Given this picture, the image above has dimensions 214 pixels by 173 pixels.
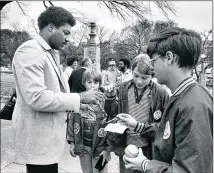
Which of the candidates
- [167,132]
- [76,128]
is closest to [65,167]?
[76,128]

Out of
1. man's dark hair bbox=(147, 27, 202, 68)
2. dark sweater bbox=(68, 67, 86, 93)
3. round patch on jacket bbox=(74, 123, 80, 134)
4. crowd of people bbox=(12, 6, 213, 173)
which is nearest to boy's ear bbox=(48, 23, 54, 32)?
crowd of people bbox=(12, 6, 213, 173)

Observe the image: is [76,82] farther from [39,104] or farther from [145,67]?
[39,104]

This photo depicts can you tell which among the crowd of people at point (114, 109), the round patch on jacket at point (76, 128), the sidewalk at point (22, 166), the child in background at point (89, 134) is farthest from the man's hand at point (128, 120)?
the sidewalk at point (22, 166)

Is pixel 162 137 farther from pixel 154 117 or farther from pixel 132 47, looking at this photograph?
pixel 132 47

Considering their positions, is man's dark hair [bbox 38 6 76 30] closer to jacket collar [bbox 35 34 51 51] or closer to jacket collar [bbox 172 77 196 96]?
jacket collar [bbox 35 34 51 51]

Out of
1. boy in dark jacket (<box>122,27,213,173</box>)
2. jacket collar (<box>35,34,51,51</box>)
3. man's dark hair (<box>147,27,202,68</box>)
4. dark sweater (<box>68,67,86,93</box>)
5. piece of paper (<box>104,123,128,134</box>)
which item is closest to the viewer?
boy in dark jacket (<box>122,27,213,173</box>)

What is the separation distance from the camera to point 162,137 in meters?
1.31

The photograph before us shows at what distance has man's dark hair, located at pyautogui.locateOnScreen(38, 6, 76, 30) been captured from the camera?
2.03 metres

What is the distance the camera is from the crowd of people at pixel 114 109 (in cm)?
115

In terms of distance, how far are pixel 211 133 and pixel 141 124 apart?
3.52 feet

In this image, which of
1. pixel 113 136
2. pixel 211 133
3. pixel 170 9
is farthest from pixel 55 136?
pixel 170 9

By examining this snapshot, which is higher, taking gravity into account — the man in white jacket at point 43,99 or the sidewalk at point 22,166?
the man in white jacket at point 43,99

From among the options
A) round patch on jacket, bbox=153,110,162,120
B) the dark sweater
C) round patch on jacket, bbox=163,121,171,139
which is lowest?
the dark sweater

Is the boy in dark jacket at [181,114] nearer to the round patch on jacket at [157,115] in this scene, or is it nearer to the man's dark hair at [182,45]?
the man's dark hair at [182,45]
